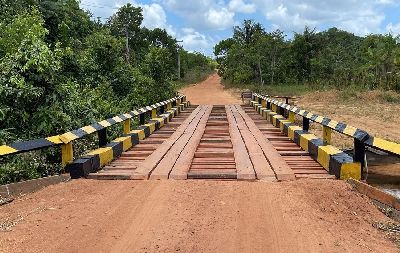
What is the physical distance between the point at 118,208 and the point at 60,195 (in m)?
0.89

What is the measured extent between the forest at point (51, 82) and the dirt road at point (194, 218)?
2.15m

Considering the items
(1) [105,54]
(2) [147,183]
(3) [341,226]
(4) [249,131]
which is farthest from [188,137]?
(1) [105,54]

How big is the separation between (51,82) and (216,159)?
3731mm

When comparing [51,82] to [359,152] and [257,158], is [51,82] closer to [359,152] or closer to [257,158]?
[257,158]

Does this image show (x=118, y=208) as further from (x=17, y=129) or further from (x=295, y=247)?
(x=17, y=129)

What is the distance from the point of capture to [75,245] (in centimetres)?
348

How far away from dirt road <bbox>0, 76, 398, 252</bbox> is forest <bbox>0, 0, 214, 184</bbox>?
2152 millimetres

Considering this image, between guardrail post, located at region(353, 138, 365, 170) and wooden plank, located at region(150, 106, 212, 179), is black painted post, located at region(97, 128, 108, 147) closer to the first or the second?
wooden plank, located at region(150, 106, 212, 179)

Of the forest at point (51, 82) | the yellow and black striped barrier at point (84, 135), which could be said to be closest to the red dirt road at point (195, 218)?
the yellow and black striped barrier at point (84, 135)

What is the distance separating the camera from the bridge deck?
559 centimetres

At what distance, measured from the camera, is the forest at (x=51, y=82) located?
7.48m

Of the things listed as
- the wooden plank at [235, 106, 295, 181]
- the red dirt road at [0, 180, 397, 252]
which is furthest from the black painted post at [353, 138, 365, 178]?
the wooden plank at [235, 106, 295, 181]

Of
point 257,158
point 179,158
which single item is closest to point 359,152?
point 257,158

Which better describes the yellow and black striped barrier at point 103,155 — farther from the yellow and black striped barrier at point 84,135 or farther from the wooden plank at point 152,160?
the wooden plank at point 152,160
